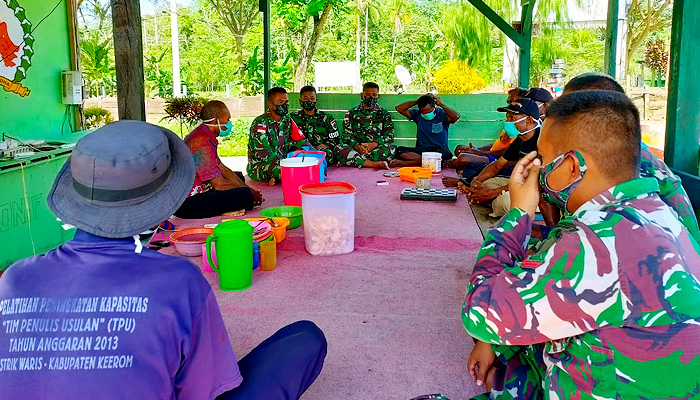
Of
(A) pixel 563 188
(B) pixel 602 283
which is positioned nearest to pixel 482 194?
(A) pixel 563 188

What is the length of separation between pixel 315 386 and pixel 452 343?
2.07ft

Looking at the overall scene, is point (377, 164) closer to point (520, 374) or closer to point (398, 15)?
point (520, 374)

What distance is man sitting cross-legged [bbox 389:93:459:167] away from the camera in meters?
7.40

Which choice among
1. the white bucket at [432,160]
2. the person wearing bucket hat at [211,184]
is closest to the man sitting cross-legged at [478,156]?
the white bucket at [432,160]

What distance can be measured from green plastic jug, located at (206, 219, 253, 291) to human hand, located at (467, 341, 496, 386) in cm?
134

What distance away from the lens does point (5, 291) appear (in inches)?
47.8

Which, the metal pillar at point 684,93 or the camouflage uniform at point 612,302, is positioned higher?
the metal pillar at point 684,93

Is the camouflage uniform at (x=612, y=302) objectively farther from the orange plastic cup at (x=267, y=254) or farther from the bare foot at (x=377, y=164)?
the bare foot at (x=377, y=164)

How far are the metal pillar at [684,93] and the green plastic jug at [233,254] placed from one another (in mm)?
2334

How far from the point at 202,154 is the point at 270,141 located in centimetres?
175

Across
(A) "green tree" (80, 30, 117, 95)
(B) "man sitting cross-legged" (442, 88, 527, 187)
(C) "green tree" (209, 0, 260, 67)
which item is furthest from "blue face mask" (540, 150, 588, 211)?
(C) "green tree" (209, 0, 260, 67)

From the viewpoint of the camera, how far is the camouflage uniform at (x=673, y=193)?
180 cm

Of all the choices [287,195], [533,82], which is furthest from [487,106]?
[533,82]

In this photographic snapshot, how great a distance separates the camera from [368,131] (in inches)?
309
